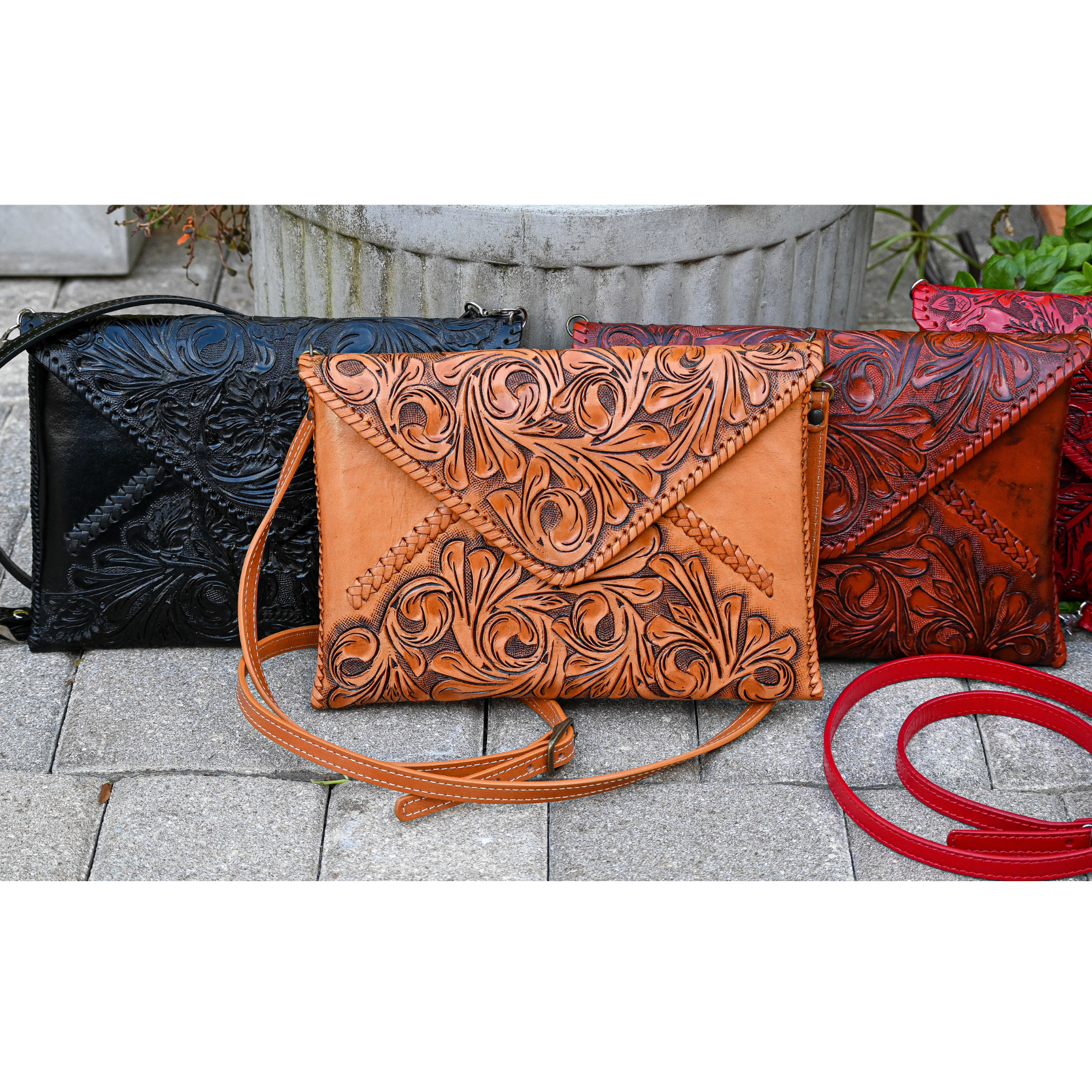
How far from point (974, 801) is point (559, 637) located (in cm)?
70

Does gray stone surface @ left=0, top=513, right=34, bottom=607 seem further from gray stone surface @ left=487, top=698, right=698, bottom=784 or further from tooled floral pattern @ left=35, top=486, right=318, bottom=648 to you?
gray stone surface @ left=487, top=698, right=698, bottom=784

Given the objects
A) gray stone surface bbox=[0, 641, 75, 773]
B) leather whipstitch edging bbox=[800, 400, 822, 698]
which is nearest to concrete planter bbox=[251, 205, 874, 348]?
leather whipstitch edging bbox=[800, 400, 822, 698]

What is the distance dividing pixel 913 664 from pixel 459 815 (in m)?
0.83

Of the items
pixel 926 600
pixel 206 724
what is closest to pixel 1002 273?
pixel 926 600

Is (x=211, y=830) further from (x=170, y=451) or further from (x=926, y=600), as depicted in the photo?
(x=926, y=600)

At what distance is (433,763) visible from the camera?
1832 millimetres

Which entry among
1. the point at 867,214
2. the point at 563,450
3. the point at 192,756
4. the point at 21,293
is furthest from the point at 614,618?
the point at 21,293

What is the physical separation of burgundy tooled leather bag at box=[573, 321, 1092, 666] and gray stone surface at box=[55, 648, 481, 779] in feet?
2.26

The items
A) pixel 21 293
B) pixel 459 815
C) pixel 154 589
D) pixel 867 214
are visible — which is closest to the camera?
pixel 459 815

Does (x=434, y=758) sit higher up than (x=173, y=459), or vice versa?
(x=173, y=459)

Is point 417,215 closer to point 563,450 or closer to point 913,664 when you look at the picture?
point 563,450

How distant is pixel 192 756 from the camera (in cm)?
188

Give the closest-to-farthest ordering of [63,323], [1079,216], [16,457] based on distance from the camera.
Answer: [63,323]
[1079,216]
[16,457]

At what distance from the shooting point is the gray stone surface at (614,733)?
6.17 ft
